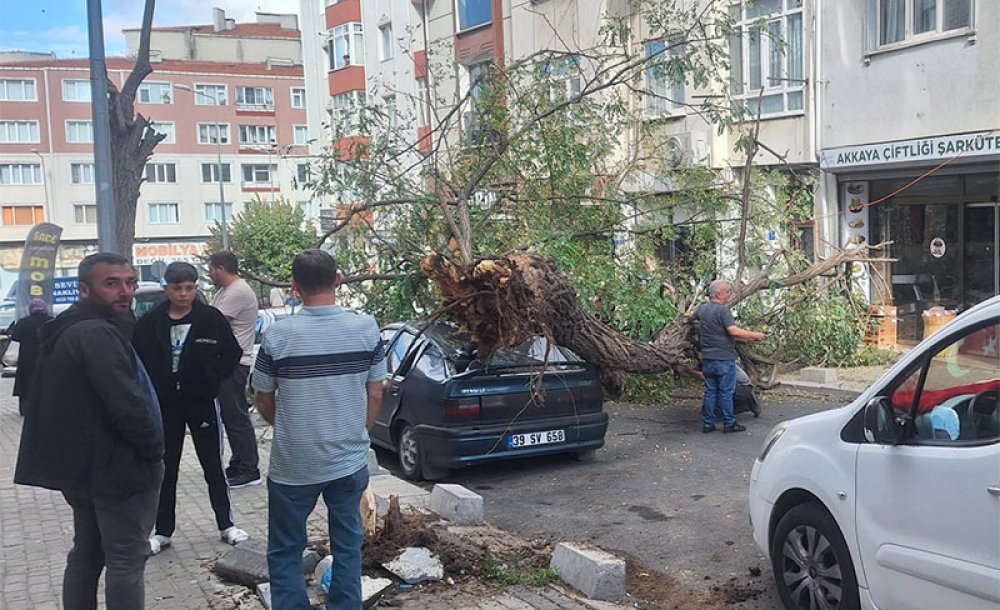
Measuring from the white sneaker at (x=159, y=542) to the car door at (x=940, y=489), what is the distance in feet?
14.8

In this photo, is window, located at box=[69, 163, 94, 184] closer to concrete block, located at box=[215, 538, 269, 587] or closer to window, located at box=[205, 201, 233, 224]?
window, located at box=[205, 201, 233, 224]

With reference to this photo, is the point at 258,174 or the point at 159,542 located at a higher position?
the point at 258,174

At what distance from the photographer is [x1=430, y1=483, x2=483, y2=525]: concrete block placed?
7027mm

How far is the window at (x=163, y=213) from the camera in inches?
2478

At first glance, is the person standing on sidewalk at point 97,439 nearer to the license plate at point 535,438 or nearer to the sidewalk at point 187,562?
the sidewalk at point 187,562

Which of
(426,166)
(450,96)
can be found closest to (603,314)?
(426,166)

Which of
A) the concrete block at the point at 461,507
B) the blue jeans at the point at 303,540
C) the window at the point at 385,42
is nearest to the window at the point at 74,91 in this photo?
the window at the point at 385,42

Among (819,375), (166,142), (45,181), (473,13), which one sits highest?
(166,142)

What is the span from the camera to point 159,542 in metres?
6.42

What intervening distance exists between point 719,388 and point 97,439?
7.75 meters

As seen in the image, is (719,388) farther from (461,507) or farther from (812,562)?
(812,562)

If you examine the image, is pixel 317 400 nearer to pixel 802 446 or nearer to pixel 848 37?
pixel 802 446

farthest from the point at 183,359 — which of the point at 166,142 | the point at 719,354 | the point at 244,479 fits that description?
the point at 166,142

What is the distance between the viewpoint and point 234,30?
73.2 meters
